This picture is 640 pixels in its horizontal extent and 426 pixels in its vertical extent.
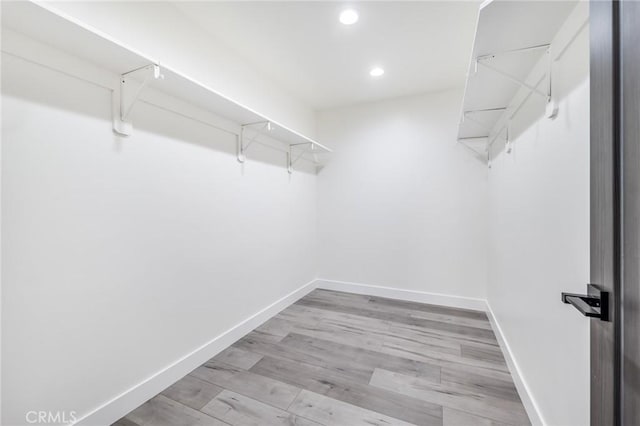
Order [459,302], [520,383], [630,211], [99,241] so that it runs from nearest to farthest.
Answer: [630,211] → [99,241] → [520,383] → [459,302]

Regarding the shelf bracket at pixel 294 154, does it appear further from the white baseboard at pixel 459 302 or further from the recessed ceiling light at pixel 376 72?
the white baseboard at pixel 459 302

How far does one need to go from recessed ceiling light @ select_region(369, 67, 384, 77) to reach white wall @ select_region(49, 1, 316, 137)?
1.04 m

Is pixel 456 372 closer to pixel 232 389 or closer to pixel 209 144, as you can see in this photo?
pixel 232 389

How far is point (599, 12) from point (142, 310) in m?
2.26

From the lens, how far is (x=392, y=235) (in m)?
3.38

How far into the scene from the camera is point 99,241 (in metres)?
1.40

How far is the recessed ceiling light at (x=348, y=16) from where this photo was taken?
1.83m

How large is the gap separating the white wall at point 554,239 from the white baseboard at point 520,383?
4 cm

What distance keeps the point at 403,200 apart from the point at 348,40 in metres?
1.90

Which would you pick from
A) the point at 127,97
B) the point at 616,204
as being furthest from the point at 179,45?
the point at 616,204

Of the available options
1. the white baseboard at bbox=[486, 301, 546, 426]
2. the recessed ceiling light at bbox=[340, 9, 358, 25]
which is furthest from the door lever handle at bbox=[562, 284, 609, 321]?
the recessed ceiling light at bbox=[340, 9, 358, 25]

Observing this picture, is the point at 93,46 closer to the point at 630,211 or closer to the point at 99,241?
the point at 99,241

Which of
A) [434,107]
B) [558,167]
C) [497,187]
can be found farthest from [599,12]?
[434,107]

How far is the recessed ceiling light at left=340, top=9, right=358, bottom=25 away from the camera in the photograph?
1825 millimetres
